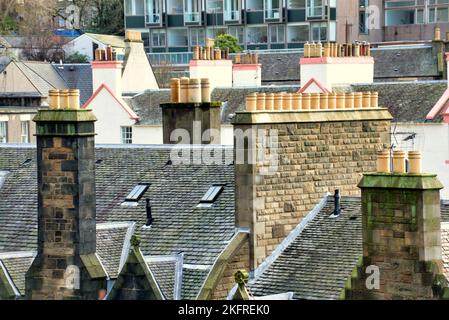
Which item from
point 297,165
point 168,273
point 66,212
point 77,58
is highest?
point 77,58

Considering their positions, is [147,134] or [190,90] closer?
[190,90]

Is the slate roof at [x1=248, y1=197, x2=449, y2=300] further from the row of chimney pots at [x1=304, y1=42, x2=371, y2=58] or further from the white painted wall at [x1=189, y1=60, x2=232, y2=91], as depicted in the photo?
the white painted wall at [x1=189, y1=60, x2=232, y2=91]

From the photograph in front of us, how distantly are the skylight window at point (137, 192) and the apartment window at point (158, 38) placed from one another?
7987 cm

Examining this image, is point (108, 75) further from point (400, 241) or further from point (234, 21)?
point (234, 21)

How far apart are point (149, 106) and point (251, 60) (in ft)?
32.7

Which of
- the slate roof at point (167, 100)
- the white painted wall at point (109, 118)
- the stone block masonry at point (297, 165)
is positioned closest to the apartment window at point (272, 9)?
the slate roof at point (167, 100)

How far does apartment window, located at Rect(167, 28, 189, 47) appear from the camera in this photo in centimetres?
11712

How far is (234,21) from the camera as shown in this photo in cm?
A: 11444

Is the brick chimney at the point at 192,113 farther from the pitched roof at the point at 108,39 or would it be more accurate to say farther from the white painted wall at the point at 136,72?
the pitched roof at the point at 108,39

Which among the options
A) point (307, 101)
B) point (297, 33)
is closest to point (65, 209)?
point (307, 101)

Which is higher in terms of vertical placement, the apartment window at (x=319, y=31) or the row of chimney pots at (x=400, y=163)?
the apartment window at (x=319, y=31)

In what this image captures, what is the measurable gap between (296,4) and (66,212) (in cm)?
8102

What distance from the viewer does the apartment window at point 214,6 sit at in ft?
379
